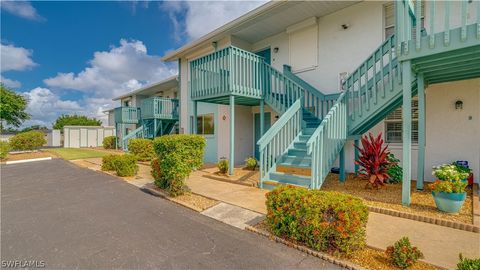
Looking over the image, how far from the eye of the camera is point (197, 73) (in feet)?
30.8

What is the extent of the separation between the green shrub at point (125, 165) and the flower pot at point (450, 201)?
29.2 ft

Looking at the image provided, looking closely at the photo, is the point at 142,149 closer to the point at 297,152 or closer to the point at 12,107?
the point at 297,152

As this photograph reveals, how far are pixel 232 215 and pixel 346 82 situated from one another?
483cm

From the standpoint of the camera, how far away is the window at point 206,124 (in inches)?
481

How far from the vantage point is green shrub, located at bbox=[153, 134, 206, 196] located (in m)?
5.67

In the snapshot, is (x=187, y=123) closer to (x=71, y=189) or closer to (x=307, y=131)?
(x=71, y=189)

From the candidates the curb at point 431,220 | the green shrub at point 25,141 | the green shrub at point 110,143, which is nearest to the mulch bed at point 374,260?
the curb at point 431,220

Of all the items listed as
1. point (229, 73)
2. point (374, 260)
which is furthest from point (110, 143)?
point (374, 260)

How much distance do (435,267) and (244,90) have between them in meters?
6.81

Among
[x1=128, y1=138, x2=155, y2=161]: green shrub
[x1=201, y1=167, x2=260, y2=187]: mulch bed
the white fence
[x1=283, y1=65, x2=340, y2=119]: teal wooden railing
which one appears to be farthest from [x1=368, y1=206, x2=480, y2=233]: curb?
the white fence

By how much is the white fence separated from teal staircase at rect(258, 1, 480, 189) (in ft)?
103

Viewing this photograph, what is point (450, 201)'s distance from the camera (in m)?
4.11

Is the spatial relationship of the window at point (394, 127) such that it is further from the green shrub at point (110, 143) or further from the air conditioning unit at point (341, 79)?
the green shrub at point (110, 143)

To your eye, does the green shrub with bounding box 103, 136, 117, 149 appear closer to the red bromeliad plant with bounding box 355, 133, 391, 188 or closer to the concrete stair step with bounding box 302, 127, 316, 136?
the concrete stair step with bounding box 302, 127, 316, 136
